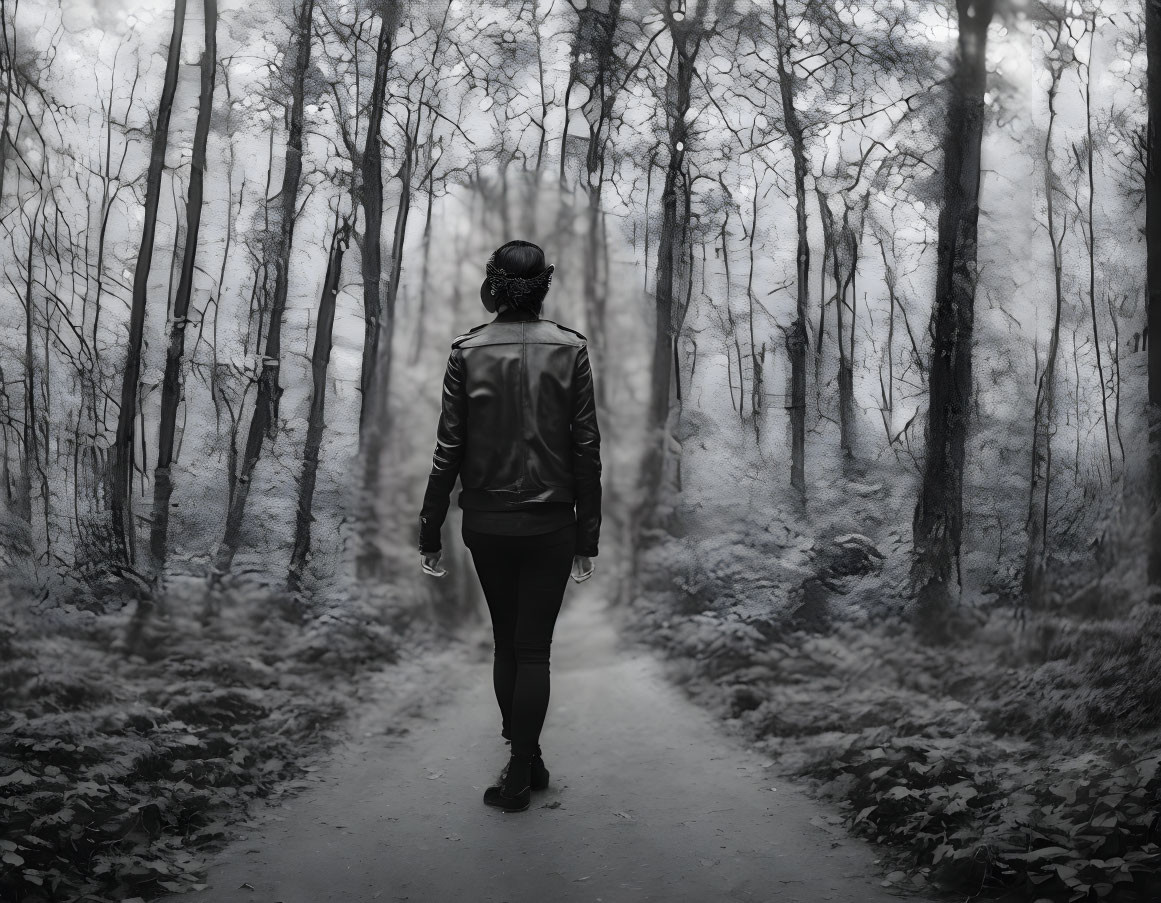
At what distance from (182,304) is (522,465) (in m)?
3.40

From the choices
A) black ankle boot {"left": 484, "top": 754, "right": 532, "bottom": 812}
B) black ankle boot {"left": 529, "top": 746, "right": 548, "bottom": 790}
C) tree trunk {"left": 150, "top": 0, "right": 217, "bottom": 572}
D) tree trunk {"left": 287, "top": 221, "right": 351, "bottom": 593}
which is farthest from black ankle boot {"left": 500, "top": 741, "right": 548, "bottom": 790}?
tree trunk {"left": 150, "top": 0, "right": 217, "bottom": 572}

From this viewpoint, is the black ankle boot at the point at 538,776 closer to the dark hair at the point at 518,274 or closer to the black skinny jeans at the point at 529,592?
the black skinny jeans at the point at 529,592

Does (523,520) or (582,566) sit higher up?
(523,520)

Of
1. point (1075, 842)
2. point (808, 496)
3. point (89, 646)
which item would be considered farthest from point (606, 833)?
point (89, 646)

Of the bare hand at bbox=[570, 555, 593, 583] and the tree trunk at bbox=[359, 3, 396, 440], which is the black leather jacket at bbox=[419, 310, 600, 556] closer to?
the bare hand at bbox=[570, 555, 593, 583]

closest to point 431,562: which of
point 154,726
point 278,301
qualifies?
point 154,726

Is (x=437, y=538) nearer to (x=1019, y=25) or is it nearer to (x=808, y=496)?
(x=808, y=496)

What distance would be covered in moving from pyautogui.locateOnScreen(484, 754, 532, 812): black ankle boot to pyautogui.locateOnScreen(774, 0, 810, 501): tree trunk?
3081 mm

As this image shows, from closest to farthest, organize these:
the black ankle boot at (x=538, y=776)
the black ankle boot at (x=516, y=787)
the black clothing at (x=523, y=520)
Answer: the black clothing at (x=523, y=520) → the black ankle boot at (x=516, y=787) → the black ankle boot at (x=538, y=776)

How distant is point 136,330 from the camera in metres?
5.97

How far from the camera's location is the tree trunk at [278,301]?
6090mm

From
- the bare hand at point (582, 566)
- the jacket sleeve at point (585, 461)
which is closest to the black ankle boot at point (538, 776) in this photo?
the bare hand at point (582, 566)

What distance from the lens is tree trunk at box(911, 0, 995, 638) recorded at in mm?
5977

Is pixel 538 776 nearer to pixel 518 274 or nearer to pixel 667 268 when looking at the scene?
pixel 518 274
